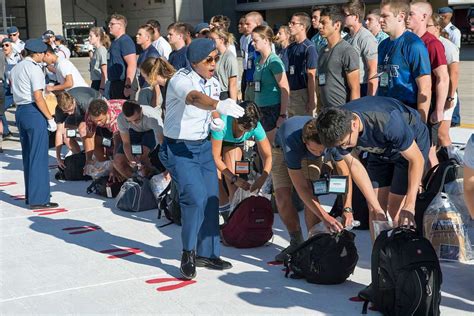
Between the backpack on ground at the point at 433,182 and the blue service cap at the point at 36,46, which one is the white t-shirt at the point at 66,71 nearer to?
the blue service cap at the point at 36,46

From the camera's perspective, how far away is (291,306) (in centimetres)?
448

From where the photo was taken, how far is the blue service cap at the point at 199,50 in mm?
5031

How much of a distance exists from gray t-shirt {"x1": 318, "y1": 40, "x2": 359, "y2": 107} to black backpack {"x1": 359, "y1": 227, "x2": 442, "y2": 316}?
8.86 feet

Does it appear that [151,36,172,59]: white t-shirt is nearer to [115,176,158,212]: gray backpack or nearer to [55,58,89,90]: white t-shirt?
[55,58,89,90]: white t-shirt

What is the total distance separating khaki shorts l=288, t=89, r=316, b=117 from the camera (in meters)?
7.72

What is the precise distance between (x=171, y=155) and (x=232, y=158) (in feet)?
3.88

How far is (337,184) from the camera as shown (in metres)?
4.70

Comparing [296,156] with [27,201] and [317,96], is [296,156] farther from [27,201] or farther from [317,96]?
[27,201]

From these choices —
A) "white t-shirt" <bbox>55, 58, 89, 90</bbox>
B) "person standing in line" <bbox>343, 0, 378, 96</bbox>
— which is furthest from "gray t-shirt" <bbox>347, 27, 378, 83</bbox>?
"white t-shirt" <bbox>55, 58, 89, 90</bbox>

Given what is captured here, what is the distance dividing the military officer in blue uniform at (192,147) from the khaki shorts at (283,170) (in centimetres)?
52

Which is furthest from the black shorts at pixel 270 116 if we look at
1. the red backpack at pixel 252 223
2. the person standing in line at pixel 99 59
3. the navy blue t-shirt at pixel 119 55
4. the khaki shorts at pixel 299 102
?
the person standing in line at pixel 99 59

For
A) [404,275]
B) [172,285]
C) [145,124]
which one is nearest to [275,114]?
[145,124]

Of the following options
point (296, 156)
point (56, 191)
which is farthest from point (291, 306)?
point (56, 191)

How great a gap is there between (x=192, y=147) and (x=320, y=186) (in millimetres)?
929
